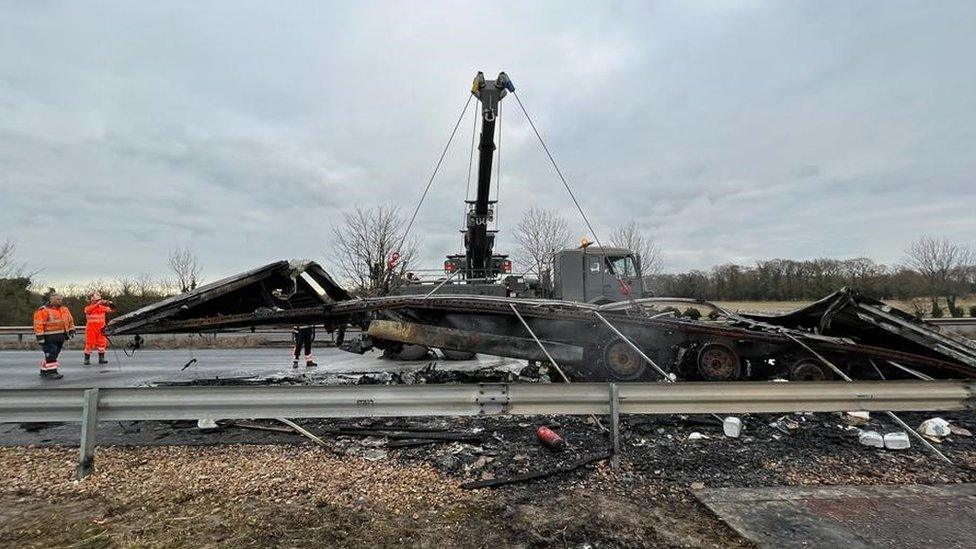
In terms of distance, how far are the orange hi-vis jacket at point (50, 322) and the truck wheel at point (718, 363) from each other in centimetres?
1118

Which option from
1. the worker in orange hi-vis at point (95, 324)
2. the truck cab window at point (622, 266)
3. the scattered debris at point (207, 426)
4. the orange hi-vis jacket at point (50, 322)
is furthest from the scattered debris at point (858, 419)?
the worker in orange hi-vis at point (95, 324)

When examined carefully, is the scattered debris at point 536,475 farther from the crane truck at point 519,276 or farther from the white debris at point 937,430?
the crane truck at point 519,276

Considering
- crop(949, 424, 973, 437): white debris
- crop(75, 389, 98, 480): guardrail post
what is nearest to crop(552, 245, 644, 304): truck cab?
crop(949, 424, 973, 437): white debris

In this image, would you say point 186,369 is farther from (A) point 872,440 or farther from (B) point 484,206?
(A) point 872,440

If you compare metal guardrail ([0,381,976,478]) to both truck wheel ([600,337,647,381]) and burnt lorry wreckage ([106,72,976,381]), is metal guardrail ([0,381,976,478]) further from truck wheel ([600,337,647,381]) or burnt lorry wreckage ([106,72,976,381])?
truck wheel ([600,337,647,381])

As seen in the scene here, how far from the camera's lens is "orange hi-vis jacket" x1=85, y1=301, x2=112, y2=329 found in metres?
12.1

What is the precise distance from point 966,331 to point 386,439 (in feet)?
78.7

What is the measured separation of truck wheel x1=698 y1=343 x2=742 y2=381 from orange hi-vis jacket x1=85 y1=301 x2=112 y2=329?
13121 millimetres

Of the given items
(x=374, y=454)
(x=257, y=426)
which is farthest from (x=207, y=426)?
(x=374, y=454)

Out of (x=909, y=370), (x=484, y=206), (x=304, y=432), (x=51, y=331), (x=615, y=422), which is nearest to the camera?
(x=615, y=422)

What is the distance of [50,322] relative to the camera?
9.70 metres

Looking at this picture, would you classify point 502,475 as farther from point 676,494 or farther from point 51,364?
point 51,364

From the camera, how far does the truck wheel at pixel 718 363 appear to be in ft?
20.1

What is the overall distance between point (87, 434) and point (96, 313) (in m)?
10.6
